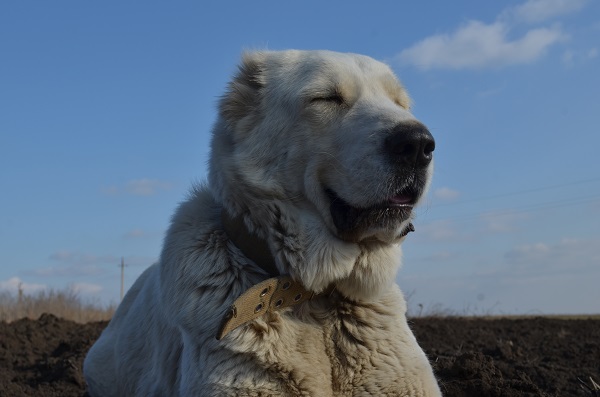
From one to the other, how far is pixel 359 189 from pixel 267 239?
0.51 meters

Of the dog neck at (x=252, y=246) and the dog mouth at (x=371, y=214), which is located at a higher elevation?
the dog mouth at (x=371, y=214)

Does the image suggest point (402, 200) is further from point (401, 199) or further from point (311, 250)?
point (311, 250)

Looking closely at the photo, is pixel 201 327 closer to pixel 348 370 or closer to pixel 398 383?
pixel 348 370

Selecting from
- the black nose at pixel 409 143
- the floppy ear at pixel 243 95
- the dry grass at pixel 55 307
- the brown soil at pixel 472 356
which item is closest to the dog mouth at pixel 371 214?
the black nose at pixel 409 143

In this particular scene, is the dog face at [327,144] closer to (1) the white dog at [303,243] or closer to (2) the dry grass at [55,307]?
(1) the white dog at [303,243]

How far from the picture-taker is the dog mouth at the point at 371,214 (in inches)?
128

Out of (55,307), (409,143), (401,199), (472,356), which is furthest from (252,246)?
(55,307)

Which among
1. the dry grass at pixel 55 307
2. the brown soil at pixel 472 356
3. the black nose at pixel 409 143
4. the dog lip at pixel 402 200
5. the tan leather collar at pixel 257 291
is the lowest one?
the dry grass at pixel 55 307

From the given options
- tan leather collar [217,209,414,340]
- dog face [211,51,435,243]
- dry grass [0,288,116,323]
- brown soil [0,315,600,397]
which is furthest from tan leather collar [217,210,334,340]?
dry grass [0,288,116,323]

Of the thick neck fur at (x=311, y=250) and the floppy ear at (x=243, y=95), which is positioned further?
the floppy ear at (x=243, y=95)

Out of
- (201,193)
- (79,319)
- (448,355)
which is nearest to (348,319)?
(201,193)

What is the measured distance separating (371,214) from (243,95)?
0.95 meters

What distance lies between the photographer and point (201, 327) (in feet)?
10.9

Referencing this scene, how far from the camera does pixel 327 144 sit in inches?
133
